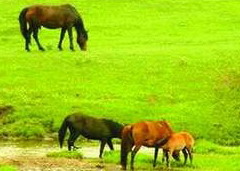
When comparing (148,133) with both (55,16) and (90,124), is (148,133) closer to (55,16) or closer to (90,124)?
(90,124)

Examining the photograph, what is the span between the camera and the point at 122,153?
2080 centimetres

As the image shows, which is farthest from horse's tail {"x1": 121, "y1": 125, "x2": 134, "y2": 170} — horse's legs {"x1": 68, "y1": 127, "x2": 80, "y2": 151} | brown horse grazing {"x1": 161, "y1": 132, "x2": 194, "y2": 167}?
horse's legs {"x1": 68, "y1": 127, "x2": 80, "y2": 151}

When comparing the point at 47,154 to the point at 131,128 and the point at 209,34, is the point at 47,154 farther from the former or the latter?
the point at 209,34

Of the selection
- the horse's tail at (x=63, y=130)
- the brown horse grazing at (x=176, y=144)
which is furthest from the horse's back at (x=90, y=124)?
the brown horse grazing at (x=176, y=144)

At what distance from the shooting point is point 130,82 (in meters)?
33.7

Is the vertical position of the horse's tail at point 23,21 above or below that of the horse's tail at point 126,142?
above

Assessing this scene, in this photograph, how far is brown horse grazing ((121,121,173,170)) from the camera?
20.6 metres

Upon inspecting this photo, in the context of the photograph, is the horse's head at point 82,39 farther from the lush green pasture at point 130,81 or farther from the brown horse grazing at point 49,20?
the lush green pasture at point 130,81

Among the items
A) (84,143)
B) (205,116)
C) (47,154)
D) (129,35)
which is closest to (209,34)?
(129,35)

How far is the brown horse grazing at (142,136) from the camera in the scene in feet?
67.7

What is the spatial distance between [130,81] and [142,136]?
13.2 metres

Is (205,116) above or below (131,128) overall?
below

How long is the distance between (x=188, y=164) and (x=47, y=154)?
459 cm

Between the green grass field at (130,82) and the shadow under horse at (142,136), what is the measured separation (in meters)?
7.67
